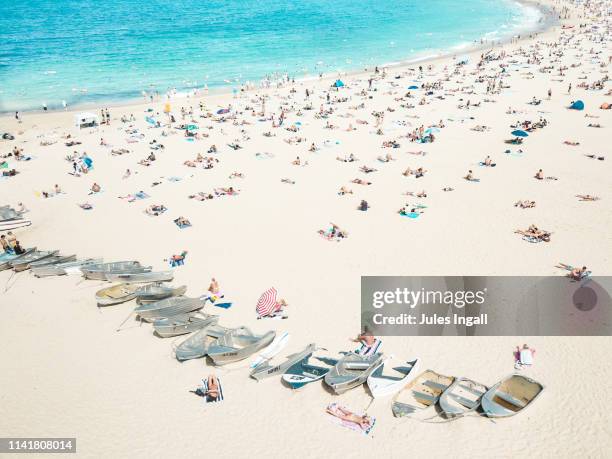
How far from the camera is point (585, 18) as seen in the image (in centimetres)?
9056

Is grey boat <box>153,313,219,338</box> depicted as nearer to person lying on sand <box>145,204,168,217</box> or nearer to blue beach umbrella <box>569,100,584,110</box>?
person lying on sand <box>145,204,168,217</box>

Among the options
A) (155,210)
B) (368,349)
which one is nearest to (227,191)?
(155,210)

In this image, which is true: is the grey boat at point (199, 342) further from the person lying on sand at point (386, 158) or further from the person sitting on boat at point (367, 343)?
the person lying on sand at point (386, 158)

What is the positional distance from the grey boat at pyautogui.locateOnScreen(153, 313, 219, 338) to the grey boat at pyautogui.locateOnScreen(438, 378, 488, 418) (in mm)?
7941

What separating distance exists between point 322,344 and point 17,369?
9656 mm

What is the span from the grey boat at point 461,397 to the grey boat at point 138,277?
450 inches

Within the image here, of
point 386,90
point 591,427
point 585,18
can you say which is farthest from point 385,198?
point 585,18

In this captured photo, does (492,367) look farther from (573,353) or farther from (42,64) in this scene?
(42,64)

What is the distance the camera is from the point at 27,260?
17.9 m

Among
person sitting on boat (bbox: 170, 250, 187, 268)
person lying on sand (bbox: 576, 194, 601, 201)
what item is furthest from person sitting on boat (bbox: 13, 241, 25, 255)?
person lying on sand (bbox: 576, 194, 601, 201)

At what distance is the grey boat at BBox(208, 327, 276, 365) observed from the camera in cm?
1276

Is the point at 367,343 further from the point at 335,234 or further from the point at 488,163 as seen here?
the point at 488,163

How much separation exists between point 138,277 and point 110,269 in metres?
1.41

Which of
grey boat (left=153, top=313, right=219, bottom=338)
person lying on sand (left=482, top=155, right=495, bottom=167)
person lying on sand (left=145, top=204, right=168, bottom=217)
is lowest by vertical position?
grey boat (left=153, top=313, right=219, bottom=338)
